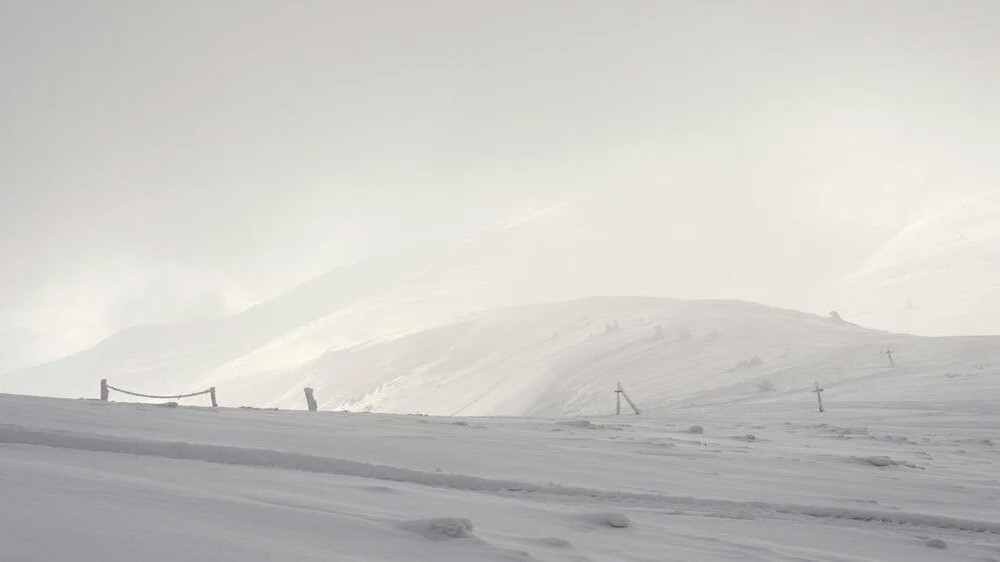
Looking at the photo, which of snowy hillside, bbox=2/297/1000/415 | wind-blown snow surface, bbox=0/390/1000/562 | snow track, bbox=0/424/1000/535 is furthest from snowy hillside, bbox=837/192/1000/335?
snow track, bbox=0/424/1000/535

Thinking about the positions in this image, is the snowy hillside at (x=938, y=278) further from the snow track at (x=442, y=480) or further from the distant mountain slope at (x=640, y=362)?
the snow track at (x=442, y=480)

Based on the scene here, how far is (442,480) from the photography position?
19.6ft

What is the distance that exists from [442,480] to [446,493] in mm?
466

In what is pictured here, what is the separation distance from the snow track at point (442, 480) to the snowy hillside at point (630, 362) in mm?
13011

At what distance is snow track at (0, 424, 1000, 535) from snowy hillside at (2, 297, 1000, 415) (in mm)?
13011

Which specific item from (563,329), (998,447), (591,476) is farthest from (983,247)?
(591,476)

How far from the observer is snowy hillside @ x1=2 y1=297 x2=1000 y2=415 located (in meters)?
23.9

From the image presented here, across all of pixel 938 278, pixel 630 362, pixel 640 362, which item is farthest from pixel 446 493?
pixel 938 278

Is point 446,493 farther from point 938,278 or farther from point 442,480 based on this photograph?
point 938,278

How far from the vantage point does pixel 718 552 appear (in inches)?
181

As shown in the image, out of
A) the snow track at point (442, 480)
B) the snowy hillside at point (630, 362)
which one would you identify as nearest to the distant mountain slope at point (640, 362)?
the snowy hillside at point (630, 362)

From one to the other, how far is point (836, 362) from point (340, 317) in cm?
11877

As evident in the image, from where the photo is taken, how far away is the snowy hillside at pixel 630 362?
23.9m

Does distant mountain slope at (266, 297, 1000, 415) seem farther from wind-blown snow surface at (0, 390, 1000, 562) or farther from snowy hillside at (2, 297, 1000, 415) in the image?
wind-blown snow surface at (0, 390, 1000, 562)
